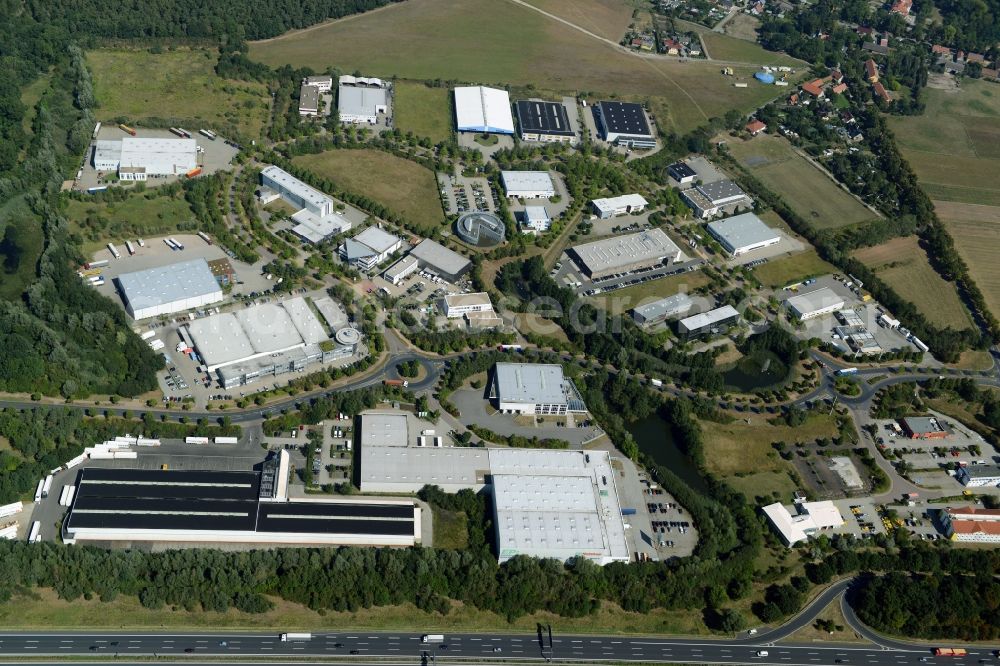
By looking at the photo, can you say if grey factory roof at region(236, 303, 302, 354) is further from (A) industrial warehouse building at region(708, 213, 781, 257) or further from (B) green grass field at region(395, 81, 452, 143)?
(A) industrial warehouse building at region(708, 213, 781, 257)

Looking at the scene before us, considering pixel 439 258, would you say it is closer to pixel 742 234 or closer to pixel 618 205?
pixel 618 205

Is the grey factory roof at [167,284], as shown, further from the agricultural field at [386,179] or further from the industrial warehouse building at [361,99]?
the industrial warehouse building at [361,99]

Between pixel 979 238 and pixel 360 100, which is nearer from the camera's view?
pixel 979 238

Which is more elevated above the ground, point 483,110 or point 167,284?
point 483,110

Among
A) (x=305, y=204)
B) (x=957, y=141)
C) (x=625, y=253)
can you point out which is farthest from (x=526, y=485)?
(x=957, y=141)

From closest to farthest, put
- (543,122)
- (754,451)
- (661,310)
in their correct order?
(754,451) → (661,310) → (543,122)

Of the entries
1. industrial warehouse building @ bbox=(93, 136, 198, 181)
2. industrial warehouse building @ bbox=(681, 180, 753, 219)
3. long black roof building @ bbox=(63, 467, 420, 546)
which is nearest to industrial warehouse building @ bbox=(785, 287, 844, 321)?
industrial warehouse building @ bbox=(681, 180, 753, 219)

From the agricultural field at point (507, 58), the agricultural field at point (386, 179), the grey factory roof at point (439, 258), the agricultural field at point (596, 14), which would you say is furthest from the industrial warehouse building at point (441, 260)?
the agricultural field at point (596, 14)
